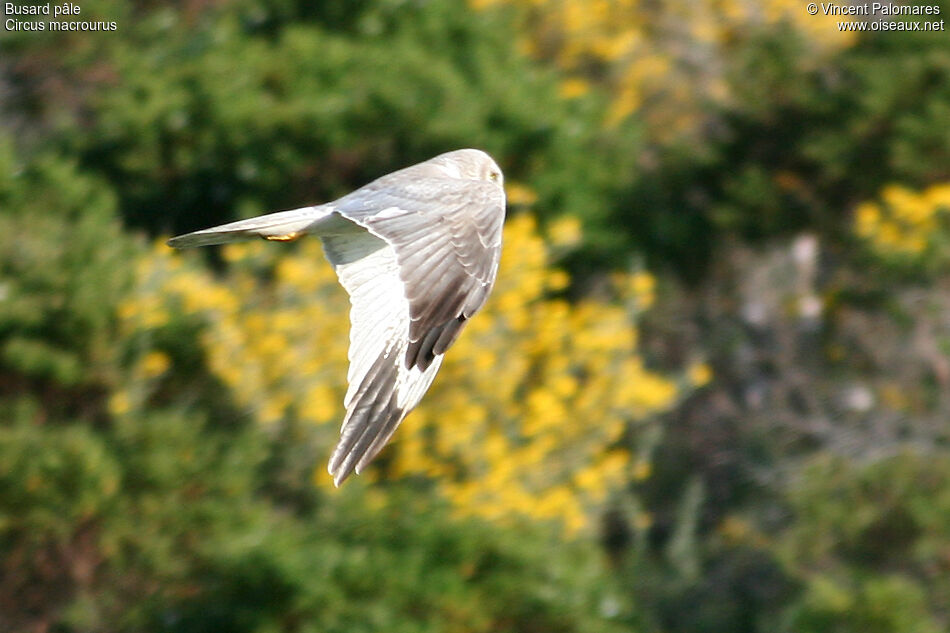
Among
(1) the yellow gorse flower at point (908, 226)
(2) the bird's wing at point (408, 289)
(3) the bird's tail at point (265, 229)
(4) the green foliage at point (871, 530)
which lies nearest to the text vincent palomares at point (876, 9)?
(1) the yellow gorse flower at point (908, 226)

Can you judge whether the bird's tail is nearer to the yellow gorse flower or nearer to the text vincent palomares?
the yellow gorse flower

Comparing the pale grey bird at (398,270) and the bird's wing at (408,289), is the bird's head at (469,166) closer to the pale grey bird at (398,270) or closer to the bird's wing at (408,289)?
the pale grey bird at (398,270)

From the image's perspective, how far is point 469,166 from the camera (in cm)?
679

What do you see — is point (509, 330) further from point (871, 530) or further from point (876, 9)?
point (876, 9)

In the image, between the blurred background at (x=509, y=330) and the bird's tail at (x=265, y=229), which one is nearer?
the bird's tail at (x=265, y=229)

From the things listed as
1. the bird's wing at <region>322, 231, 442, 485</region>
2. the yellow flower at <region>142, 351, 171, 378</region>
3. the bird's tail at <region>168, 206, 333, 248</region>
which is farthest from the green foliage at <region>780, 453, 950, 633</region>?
the bird's tail at <region>168, 206, 333, 248</region>

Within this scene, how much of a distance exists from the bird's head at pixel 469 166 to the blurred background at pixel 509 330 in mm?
2046

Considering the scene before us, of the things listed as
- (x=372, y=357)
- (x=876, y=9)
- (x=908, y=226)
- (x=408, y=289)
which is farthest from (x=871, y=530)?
(x=408, y=289)

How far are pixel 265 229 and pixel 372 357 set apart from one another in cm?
57

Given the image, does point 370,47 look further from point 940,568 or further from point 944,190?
point 940,568

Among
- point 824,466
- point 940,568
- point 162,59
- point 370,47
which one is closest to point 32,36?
point 162,59

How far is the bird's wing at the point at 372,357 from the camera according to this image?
5109 mm

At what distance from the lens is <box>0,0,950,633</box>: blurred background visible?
8.87 meters

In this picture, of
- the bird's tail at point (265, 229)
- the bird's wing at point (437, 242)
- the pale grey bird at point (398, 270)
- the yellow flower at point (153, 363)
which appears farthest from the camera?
the yellow flower at point (153, 363)
